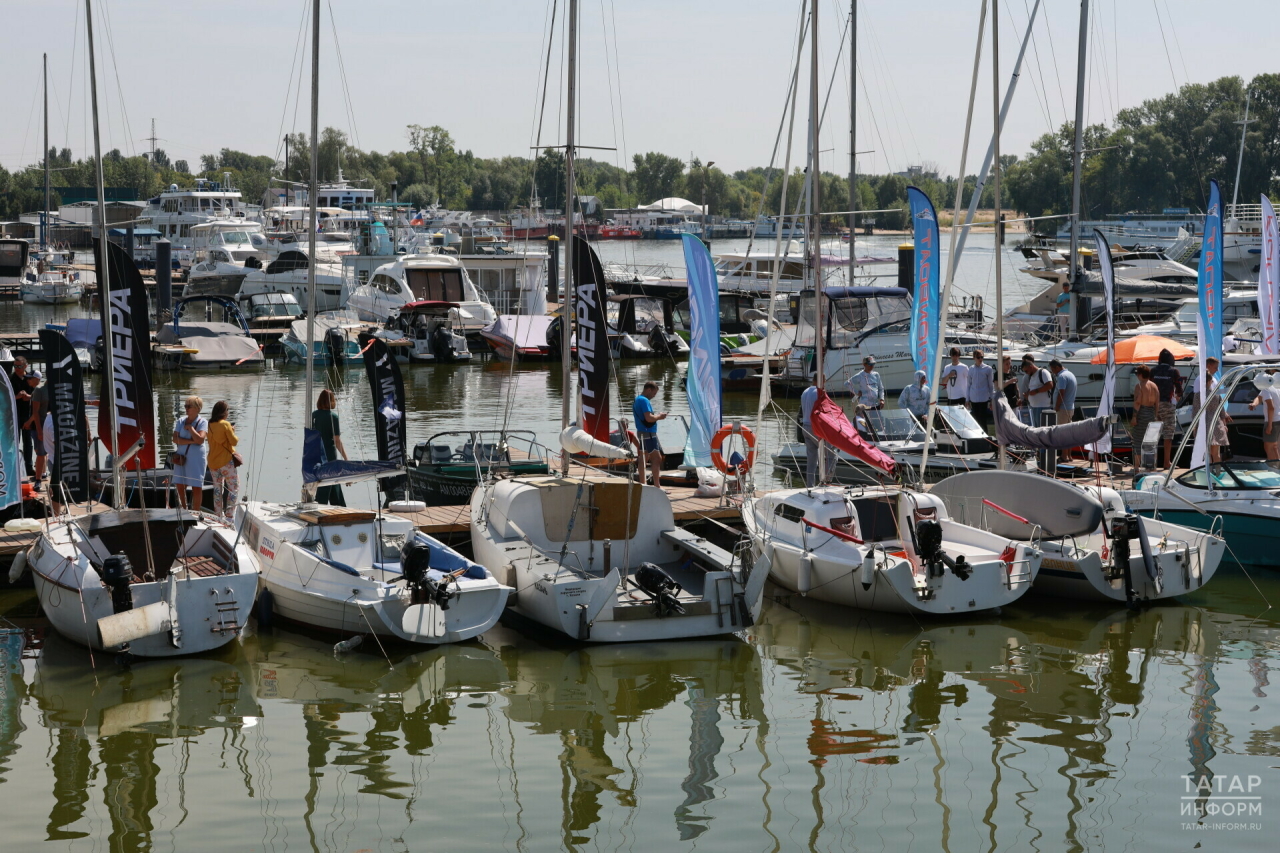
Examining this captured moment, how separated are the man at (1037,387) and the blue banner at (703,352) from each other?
532cm

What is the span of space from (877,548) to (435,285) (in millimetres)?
30439

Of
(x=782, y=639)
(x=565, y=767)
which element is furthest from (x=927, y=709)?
(x=565, y=767)

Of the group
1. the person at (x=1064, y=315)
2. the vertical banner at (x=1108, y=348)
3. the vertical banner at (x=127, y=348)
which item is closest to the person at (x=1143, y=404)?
the vertical banner at (x=1108, y=348)

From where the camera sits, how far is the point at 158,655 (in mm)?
12453

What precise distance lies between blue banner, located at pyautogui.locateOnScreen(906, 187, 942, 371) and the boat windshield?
5.16 metres

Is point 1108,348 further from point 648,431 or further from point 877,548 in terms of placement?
point 648,431

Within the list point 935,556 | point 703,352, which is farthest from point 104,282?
point 935,556

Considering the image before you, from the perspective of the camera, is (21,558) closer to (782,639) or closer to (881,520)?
(782,639)

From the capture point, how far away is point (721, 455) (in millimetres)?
17578

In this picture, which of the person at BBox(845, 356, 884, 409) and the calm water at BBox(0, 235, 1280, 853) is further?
the person at BBox(845, 356, 884, 409)

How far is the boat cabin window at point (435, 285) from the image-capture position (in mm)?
42656

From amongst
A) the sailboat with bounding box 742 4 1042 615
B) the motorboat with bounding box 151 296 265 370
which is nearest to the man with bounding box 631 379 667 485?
the sailboat with bounding box 742 4 1042 615

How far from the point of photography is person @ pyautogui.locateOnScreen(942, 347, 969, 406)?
2236 centimetres

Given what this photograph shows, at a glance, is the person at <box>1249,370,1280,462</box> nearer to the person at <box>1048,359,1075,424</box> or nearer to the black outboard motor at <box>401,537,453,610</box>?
the person at <box>1048,359,1075,424</box>
